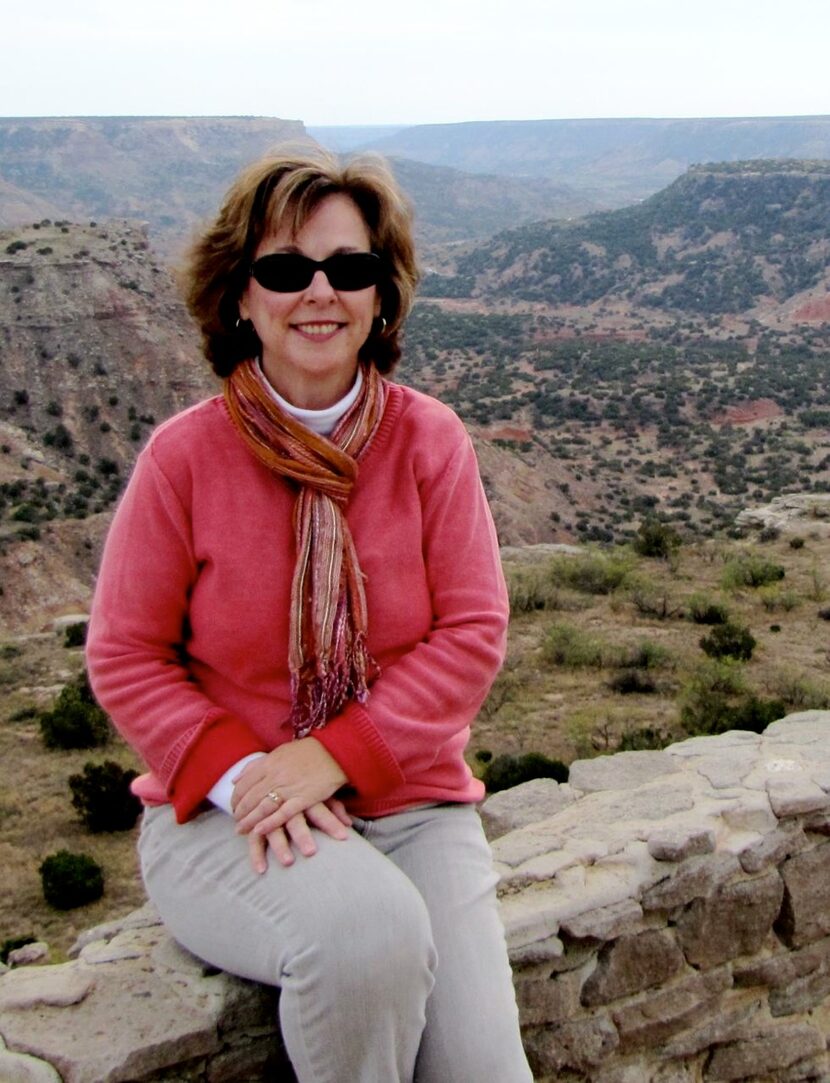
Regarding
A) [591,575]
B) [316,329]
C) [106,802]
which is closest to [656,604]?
[591,575]

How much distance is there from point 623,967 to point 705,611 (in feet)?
27.7

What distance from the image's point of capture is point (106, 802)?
8.05m

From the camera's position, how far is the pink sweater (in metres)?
2.50

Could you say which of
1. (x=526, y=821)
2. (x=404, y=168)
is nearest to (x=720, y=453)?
(x=526, y=821)

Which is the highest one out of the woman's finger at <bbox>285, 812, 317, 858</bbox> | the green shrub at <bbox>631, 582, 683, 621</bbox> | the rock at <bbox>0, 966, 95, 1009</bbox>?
the woman's finger at <bbox>285, 812, 317, 858</bbox>

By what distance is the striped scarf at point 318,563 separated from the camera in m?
2.50

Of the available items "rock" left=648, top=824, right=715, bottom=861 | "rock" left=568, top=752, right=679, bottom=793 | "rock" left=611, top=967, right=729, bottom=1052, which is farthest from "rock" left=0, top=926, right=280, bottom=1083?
"rock" left=568, top=752, right=679, bottom=793

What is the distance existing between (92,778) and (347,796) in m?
6.21

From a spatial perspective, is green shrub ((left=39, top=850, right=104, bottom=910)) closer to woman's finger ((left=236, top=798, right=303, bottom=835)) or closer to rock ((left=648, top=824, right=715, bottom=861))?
rock ((left=648, top=824, right=715, bottom=861))

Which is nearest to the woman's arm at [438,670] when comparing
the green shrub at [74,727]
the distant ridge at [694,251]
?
the green shrub at [74,727]

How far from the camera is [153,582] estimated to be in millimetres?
2520

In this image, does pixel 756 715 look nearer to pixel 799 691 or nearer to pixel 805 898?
pixel 799 691

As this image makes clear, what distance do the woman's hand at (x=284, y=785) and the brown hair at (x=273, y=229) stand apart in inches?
41.1

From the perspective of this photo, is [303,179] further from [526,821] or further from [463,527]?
[526,821]
